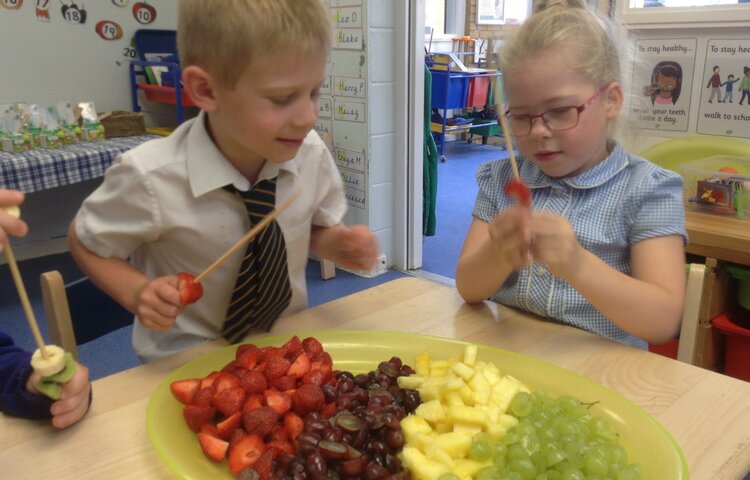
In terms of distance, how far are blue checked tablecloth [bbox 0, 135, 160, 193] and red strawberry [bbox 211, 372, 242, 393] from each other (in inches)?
95.2

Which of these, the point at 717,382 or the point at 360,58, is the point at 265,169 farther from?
the point at 360,58

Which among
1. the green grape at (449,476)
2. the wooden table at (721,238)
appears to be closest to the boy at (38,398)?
the green grape at (449,476)

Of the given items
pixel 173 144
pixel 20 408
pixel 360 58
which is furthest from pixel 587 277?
pixel 360 58

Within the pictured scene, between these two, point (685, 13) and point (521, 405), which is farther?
point (685, 13)

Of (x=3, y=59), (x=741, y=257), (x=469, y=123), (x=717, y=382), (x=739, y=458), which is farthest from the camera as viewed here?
(x=469, y=123)

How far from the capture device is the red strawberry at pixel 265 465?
2.24 ft

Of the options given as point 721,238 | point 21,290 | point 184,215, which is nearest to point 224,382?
point 21,290

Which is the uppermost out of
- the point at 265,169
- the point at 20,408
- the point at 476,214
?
the point at 265,169

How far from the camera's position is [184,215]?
106 centimetres

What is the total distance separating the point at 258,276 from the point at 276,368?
256 millimetres

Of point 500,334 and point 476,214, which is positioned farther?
point 476,214

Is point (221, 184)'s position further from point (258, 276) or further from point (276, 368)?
point (276, 368)

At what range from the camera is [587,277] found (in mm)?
994

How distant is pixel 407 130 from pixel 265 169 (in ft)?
7.30
